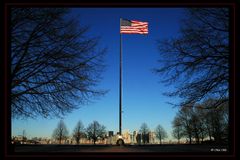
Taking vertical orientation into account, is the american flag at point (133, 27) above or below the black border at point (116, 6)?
above

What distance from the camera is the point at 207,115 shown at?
1270 cm

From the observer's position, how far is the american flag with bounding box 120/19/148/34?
45.9 ft

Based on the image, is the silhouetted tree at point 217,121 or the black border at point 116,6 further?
the silhouetted tree at point 217,121

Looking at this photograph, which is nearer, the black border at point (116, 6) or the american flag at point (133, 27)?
the black border at point (116, 6)

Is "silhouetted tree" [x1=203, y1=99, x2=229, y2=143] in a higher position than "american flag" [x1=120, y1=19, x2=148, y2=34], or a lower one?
lower

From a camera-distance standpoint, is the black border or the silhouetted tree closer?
the black border

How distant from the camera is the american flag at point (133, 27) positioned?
45.9 feet

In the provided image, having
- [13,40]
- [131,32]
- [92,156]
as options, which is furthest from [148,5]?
[131,32]

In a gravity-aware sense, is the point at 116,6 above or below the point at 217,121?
above

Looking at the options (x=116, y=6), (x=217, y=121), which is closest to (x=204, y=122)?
(x=217, y=121)

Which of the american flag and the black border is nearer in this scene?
the black border

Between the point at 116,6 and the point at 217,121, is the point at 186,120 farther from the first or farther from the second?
the point at 116,6

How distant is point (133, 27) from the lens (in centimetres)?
1481

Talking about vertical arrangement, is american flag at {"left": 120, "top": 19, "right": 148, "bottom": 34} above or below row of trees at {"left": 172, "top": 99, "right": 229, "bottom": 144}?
above
